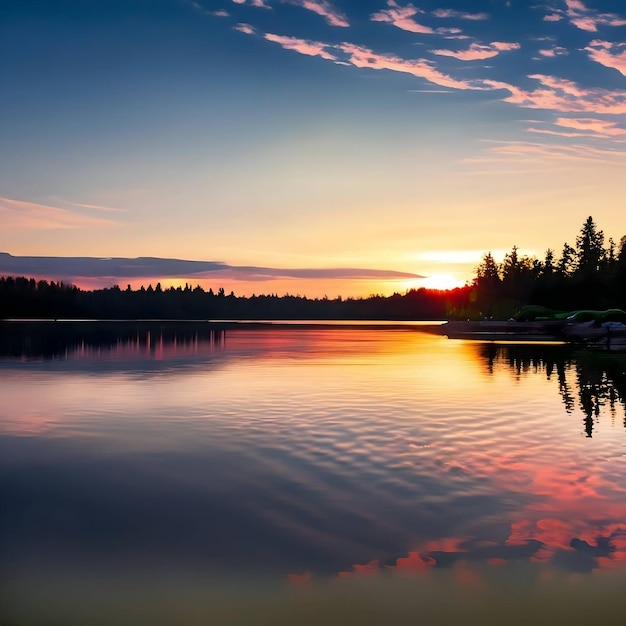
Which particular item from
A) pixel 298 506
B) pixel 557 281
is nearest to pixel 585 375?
pixel 298 506

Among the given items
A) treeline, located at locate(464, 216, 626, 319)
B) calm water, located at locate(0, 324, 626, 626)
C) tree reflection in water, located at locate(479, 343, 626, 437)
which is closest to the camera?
calm water, located at locate(0, 324, 626, 626)

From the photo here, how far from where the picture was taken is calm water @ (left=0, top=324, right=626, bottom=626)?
9.15m

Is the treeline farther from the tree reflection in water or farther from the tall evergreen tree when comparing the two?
the tree reflection in water

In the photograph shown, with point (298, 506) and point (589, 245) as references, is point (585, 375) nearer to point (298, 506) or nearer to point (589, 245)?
point (298, 506)

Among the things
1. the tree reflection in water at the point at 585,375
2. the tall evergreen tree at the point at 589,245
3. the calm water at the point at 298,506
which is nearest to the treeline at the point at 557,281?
the tall evergreen tree at the point at 589,245

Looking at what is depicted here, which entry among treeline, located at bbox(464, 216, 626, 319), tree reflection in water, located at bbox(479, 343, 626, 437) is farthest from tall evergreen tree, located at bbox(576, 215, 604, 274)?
tree reflection in water, located at bbox(479, 343, 626, 437)

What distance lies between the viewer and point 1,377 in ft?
133

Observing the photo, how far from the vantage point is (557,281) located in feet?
467

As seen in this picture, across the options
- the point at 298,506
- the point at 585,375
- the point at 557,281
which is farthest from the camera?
the point at 557,281

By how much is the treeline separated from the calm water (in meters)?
103

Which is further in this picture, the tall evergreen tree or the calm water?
the tall evergreen tree

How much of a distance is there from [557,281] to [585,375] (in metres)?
108

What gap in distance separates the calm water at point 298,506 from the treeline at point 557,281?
10301 cm

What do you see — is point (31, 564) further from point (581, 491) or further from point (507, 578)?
point (581, 491)
